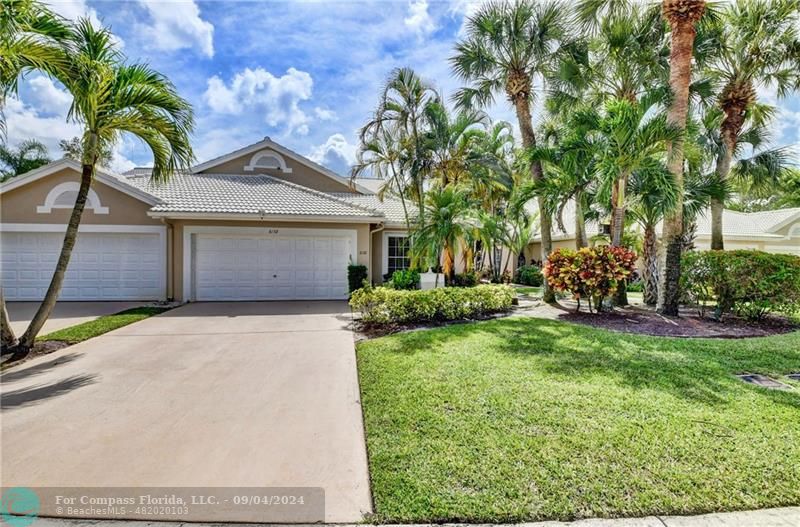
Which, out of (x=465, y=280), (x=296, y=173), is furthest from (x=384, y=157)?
(x=296, y=173)

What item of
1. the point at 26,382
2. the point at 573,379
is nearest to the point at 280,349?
the point at 26,382

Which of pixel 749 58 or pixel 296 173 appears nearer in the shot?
pixel 749 58

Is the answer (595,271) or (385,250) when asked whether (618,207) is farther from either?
(385,250)

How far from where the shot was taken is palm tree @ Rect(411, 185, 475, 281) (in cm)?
1059

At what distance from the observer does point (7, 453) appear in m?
3.46

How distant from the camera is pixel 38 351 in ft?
22.0

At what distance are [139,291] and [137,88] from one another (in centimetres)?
868

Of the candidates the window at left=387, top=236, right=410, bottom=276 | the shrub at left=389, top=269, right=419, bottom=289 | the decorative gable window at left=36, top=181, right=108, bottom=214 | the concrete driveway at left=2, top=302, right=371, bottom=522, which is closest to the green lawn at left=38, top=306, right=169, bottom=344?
the concrete driveway at left=2, top=302, right=371, bottom=522

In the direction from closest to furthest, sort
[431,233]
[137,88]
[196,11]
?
1. [137,88]
2. [196,11]
3. [431,233]

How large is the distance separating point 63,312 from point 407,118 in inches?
467

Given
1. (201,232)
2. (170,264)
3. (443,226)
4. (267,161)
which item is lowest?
(170,264)

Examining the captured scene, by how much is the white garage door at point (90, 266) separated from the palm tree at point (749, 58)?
18.6 m

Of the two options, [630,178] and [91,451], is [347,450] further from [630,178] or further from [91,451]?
[630,178]

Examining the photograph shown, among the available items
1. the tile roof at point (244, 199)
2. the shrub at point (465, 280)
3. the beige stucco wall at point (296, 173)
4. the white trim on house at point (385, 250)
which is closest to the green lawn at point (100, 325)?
the tile roof at point (244, 199)
